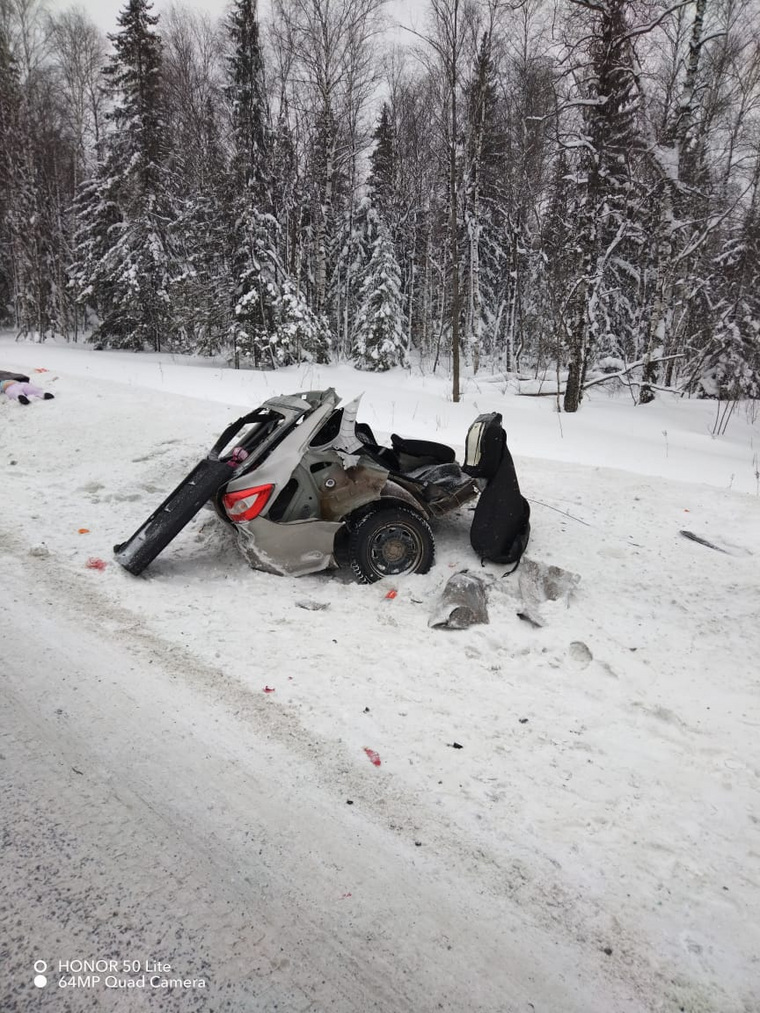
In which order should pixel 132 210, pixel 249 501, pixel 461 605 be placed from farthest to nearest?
pixel 132 210 < pixel 249 501 < pixel 461 605

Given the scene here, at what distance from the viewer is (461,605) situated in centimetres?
426

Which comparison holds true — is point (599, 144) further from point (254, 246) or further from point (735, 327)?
point (254, 246)

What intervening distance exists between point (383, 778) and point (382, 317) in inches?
993

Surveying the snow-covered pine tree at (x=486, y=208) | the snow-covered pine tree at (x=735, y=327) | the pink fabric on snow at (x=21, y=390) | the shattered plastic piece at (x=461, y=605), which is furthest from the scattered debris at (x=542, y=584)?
the snow-covered pine tree at (x=486, y=208)

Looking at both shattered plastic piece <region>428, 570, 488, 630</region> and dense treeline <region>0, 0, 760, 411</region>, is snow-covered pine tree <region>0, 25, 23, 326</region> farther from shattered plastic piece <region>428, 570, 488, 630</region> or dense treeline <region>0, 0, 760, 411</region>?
shattered plastic piece <region>428, 570, 488, 630</region>

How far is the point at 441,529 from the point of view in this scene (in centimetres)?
567

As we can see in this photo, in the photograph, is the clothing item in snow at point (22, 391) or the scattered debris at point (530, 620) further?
the clothing item in snow at point (22, 391)

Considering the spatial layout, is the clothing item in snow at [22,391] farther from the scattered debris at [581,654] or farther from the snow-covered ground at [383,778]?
the scattered debris at [581,654]

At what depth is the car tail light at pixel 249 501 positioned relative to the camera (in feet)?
14.5

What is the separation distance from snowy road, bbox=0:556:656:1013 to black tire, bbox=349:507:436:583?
6.39ft

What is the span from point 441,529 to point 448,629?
5.50 feet

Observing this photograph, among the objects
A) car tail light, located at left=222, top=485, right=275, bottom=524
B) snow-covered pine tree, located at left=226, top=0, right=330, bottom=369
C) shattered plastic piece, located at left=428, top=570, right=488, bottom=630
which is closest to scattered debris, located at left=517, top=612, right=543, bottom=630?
shattered plastic piece, located at left=428, top=570, right=488, bottom=630

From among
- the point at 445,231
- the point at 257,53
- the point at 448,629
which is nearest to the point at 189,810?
the point at 448,629

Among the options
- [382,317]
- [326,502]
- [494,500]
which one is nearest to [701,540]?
[494,500]
